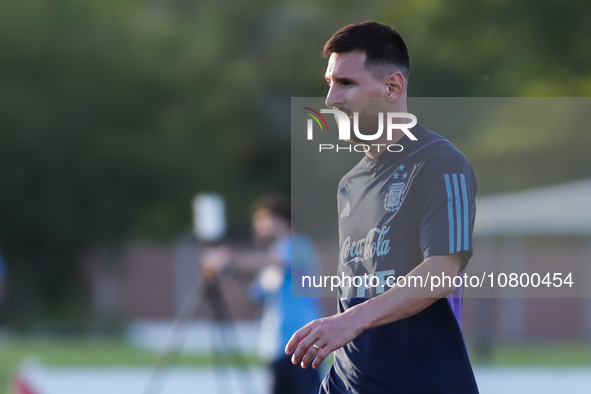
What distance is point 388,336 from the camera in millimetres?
2779

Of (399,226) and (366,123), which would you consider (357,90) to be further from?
(399,226)

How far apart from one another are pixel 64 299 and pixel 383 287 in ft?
96.5

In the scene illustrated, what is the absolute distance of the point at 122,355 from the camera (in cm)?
1702

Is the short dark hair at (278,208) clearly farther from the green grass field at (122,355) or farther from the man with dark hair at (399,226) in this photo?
the green grass field at (122,355)

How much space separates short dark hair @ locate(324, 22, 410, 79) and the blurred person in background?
2.83 meters


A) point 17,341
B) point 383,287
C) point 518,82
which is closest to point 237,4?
point 17,341

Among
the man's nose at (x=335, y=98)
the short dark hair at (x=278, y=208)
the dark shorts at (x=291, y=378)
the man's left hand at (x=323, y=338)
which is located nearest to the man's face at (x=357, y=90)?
the man's nose at (x=335, y=98)

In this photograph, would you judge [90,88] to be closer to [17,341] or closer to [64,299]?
[64,299]

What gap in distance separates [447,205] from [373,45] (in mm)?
599

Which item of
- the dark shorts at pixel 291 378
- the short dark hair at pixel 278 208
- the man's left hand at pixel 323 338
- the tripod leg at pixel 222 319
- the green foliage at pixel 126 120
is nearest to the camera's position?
the man's left hand at pixel 323 338

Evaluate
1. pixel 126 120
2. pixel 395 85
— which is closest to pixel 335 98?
pixel 395 85

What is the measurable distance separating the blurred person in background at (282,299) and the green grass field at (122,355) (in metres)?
5.84

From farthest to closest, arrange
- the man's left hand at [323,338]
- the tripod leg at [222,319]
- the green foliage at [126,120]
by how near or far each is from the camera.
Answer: the green foliage at [126,120] → the tripod leg at [222,319] → the man's left hand at [323,338]

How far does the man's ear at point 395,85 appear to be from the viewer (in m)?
2.79
